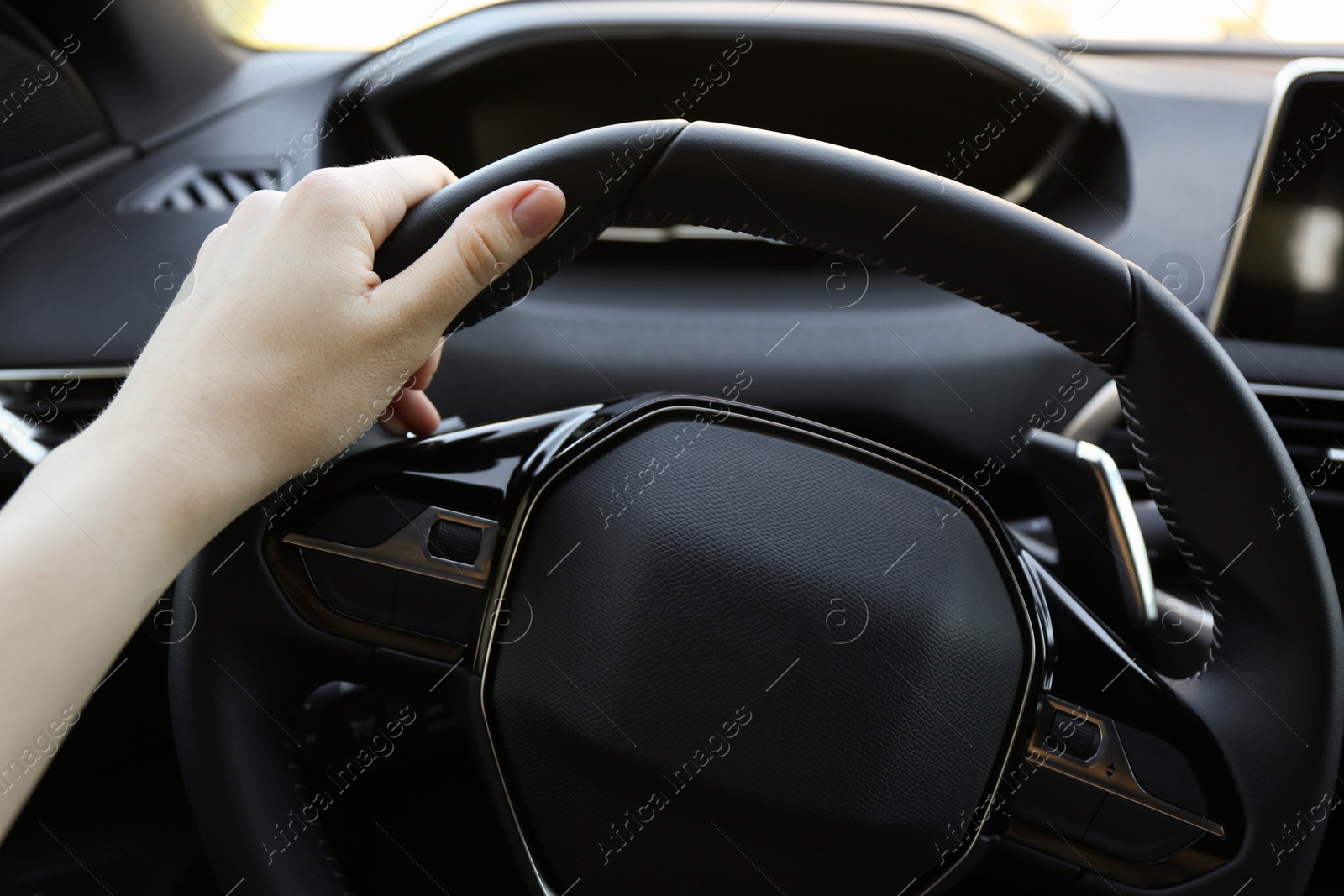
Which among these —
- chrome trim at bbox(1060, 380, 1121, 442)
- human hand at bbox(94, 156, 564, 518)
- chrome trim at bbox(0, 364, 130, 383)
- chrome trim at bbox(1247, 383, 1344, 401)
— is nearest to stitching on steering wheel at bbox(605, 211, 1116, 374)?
human hand at bbox(94, 156, 564, 518)

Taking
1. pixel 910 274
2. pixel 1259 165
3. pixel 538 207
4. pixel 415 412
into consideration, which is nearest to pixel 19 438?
pixel 415 412

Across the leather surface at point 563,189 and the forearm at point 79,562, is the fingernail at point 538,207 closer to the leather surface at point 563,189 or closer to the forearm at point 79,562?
the leather surface at point 563,189

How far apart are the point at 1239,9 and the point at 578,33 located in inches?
37.1

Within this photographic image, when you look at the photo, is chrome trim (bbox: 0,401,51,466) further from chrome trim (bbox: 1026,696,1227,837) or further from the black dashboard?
chrome trim (bbox: 1026,696,1227,837)

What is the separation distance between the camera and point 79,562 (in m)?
0.51

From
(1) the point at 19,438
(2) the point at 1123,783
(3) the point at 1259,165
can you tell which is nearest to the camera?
(2) the point at 1123,783

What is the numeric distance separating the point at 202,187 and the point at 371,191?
2.98ft

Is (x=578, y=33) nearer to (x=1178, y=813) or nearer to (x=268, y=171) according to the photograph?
(x=268, y=171)

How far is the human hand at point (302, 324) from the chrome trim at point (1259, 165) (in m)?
0.84

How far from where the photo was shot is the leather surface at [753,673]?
2.10 ft

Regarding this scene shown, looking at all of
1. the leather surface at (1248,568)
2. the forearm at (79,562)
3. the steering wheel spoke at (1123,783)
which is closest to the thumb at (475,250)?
the forearm at (79,562)

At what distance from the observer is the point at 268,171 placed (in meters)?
1.35

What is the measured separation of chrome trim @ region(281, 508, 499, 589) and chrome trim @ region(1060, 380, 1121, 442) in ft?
2.38

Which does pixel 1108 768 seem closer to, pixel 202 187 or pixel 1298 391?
pixel 1298 391
